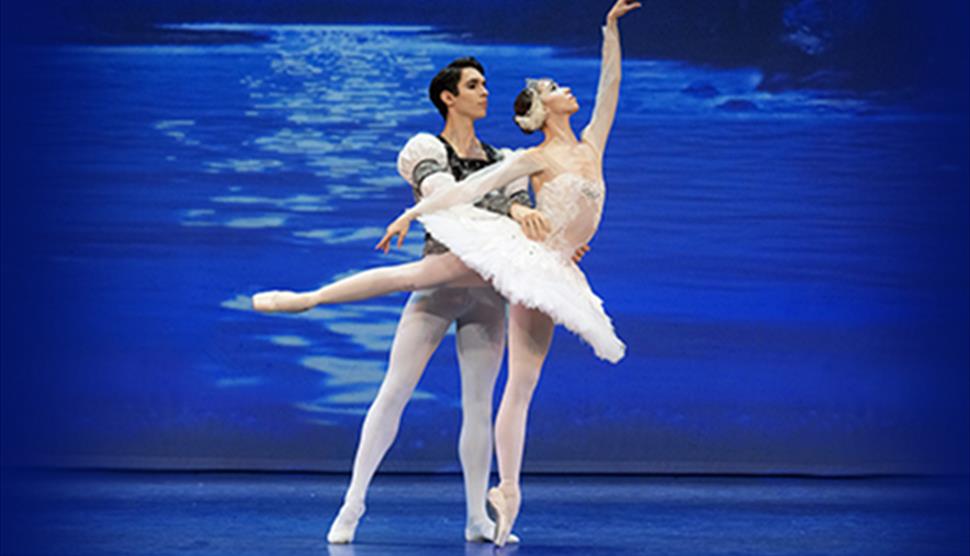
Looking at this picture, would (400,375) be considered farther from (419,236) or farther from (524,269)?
(419,236)

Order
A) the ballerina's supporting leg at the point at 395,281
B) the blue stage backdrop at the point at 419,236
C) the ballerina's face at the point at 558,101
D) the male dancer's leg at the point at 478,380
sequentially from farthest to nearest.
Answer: the blue stage backdrop at the point at 419,236
the male dancer's leg at the point at 478,380
the ballerina's face at the point at 558,101
the ballerina's supporting leg at the point at 395,281

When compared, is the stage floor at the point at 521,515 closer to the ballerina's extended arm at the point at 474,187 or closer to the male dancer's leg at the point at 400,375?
the male dancer's leg at the point at 400,375

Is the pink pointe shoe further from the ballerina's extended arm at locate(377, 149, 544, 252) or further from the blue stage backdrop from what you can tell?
the blue stage backdrop

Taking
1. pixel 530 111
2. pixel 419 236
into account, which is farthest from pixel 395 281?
pixel 419 236

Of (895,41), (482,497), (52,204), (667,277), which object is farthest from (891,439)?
(52,204)

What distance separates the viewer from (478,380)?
13.5 feet

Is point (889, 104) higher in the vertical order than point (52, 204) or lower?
higher

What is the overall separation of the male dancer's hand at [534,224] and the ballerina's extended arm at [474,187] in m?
0.11

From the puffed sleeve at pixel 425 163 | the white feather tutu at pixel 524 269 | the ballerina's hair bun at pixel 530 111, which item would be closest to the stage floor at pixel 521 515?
the white feather tutu at pixel 524 269

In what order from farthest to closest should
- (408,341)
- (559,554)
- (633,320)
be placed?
1. (633,320)
2. (408,341)
3. (559,554)

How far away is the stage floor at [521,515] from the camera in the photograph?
3.91 meters

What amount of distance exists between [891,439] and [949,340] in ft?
1.71

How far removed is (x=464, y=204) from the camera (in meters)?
3.98

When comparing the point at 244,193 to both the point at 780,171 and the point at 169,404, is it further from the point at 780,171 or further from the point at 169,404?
the point at 780,171
